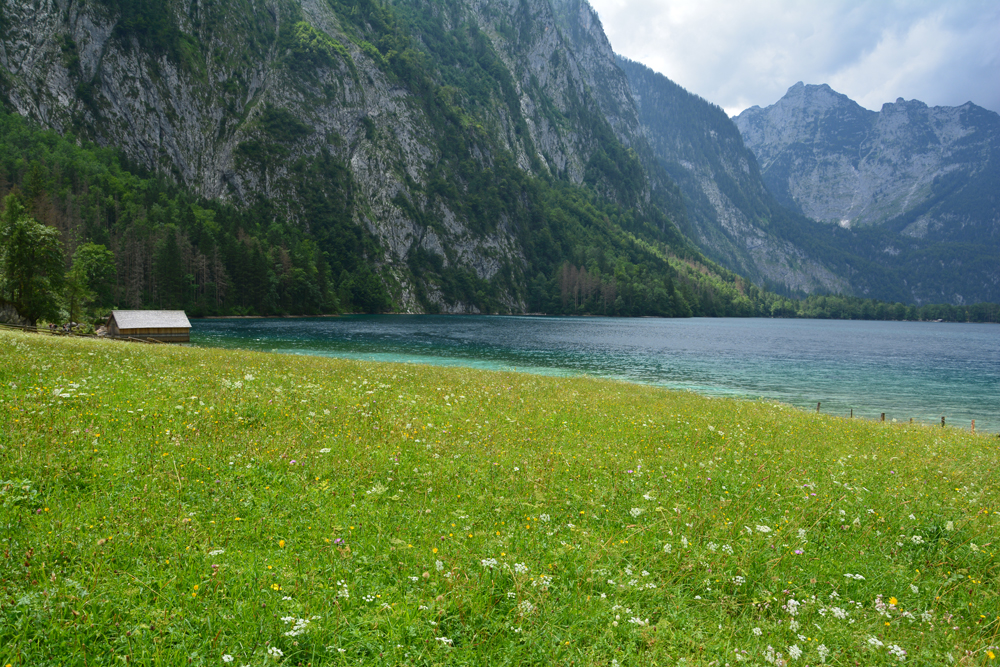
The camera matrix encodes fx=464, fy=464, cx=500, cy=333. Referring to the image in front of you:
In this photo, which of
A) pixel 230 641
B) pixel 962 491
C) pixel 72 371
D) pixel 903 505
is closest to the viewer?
pixel 230 641

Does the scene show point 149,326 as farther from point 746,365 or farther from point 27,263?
point 746,365

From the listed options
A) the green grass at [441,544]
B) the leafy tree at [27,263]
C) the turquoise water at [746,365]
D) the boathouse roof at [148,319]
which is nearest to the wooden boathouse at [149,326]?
the boathouse roof at [148,319]

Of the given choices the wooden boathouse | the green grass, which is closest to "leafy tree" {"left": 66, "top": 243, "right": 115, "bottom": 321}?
the wooden boathouse

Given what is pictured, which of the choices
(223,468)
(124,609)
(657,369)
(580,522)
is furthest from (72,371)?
(657,369)

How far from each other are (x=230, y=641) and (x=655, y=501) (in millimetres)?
7707

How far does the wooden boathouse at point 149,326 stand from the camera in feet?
184

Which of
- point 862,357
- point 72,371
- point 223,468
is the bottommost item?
point 862,357

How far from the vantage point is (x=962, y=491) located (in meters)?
11.5

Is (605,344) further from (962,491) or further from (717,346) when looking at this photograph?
(962,491)

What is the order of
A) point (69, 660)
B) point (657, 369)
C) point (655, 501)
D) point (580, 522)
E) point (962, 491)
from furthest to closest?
point (657, 369) < point (962, 491) < point (655, 501) < point (580, 522) < point (69, 660)

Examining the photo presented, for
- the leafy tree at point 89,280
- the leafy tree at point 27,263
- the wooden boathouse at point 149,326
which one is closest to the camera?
the leafy tree at point 27,263

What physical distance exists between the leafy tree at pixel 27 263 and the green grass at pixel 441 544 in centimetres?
5039

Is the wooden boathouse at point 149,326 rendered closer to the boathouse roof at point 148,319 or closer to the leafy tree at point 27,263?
the boathouse roof at point 148,319

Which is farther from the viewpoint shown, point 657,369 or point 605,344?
point 605,344
